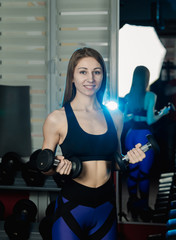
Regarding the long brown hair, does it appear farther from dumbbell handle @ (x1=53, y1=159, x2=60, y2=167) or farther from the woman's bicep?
dumbbell handle @ (x1=53, y1=159, x2=60, y2=167)

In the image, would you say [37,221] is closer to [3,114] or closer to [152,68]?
[3,114]

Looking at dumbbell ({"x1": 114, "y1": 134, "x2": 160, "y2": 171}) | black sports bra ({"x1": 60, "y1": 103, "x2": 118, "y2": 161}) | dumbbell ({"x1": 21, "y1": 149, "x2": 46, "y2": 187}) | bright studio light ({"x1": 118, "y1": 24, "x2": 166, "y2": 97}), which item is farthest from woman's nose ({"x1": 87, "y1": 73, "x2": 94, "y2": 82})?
bright studio light ({"x1": 118, "y1": 24, "x2": 166, "y2": 97})

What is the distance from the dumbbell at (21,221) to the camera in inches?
91.6

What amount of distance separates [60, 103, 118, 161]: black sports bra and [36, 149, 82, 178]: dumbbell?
3.9 inches

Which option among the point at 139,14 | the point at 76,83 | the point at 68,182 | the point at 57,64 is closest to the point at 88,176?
the point at 68,182

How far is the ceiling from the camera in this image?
487 cm

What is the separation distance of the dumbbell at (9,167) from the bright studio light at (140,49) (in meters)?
2.79

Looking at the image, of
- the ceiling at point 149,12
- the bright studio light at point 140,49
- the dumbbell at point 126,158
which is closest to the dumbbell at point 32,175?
the dumbbell at point 126,158

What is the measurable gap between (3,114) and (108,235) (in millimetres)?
1893

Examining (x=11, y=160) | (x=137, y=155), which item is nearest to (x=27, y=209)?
(x=11, y=160)

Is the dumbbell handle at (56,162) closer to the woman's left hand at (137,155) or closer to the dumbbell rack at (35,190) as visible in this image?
the woman's left hand at (137,155)

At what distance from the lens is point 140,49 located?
5535 mm

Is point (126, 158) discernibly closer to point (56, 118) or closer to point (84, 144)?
point (84, 144)

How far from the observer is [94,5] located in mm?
2742
